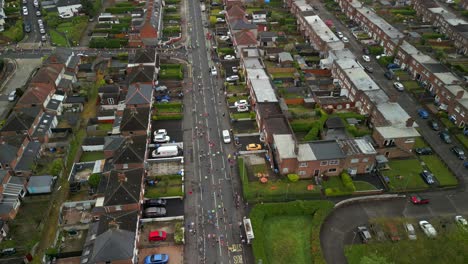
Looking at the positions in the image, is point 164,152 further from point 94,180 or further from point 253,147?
point 253,147

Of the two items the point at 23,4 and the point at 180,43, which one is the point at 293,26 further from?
the point at 23,4

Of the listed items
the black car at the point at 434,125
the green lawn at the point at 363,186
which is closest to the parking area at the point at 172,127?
the green lawn at the point at 363,186

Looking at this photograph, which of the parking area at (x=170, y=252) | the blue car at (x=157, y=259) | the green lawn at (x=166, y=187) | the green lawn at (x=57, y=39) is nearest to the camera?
the blue car at (x=157, y=259)

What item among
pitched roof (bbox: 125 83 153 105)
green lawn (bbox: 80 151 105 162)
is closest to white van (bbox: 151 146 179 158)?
green lawn (bbox: 80 151 105 162)

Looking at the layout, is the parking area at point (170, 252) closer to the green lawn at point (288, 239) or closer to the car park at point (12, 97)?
the green lawn at point (288, 239)

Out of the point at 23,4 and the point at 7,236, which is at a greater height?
the point at 23,4

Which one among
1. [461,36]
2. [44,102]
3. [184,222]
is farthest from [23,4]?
[461,36]

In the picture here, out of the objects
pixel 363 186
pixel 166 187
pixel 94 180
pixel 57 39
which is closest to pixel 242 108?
pixel 166 187

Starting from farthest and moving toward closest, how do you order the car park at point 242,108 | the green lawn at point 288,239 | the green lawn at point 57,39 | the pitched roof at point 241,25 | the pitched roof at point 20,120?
the green lawn at point 57,39 → the pitched roof at point 241,25 → the car park at point 242,108 → the pitched roof at point 20,120 → the green lawn at point 288,239
